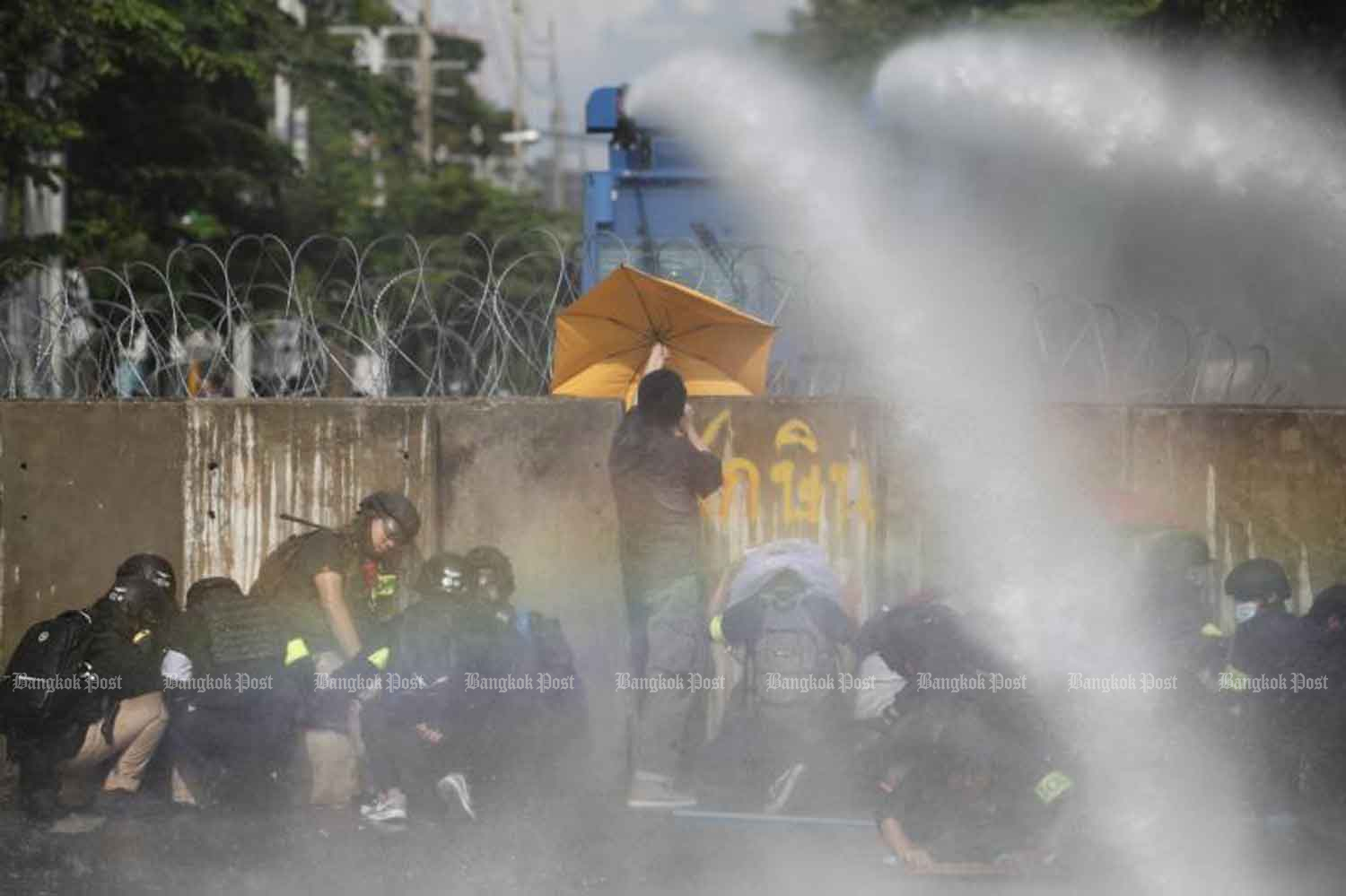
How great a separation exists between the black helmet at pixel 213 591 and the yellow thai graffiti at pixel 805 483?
7.08 feet

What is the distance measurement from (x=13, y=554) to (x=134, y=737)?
1497mm

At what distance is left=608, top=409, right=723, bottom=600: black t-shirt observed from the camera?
343 inches

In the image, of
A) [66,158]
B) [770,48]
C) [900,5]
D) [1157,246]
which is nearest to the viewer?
[1157,246]

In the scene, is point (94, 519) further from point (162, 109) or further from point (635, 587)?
point (162, 109)

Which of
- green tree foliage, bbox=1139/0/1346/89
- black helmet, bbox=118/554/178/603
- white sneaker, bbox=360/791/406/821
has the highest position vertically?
green tree foliage, bbox=1139/0/1346/89

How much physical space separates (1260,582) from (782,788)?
2.28 meters

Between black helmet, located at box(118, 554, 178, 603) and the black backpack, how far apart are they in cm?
41

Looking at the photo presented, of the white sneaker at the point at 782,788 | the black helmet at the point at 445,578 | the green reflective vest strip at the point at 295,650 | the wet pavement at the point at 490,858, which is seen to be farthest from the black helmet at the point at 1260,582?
the green reflective vest strip at the point at 295,650

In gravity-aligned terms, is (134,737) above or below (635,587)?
below

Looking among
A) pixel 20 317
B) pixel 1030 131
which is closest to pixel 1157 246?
pixel 1030 131

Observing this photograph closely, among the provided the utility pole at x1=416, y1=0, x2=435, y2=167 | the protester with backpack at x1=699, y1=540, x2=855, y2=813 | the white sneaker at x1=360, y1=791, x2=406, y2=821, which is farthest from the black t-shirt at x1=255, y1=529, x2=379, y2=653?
the utility pole at x1=416, y1=0, x2=435, y2=167

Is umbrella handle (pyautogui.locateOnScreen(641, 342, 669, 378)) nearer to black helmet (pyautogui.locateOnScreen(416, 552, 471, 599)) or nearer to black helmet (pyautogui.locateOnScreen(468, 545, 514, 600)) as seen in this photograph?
black helmet (pyautogui.locateOnScreen(468, 545, 514, 600))

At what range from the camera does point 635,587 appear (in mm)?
8883

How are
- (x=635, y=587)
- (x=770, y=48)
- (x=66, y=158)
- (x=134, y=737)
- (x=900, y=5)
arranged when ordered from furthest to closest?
(x=770, y=48), (x=900, y=5), (x=66, y=158), (x=635, y=587), (x=134, y=737)
